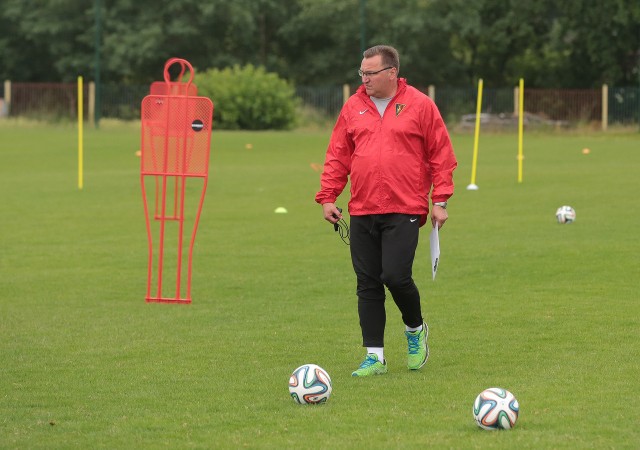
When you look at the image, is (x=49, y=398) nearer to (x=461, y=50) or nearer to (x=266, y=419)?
(x=266, y=419)

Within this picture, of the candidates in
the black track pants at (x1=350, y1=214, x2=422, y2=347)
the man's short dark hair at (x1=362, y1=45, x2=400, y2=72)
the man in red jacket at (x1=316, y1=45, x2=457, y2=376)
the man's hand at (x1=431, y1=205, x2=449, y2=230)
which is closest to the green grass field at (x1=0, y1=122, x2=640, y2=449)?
the black track pants at (x1=350, y1=214, x2=422, y2=347)

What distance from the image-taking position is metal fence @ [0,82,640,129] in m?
52.7

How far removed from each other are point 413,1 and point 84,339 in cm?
5568

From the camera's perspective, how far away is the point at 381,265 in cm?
854

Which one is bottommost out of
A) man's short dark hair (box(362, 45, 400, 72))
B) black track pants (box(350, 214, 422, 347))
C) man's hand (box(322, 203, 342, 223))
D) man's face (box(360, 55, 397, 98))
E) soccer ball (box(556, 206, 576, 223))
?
soccer ball (box(556, 206, 576, 223))

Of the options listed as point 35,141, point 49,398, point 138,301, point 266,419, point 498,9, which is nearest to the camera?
point 266,419

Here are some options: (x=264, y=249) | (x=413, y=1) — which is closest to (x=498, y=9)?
(x=413, y=1)

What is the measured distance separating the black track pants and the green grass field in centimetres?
40

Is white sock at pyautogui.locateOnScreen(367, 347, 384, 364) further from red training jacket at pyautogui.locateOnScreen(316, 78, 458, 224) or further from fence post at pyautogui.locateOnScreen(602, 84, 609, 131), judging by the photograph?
fence post at pyautogui.locateOnScreen(602, 84, 609, 131)

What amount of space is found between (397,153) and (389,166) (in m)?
0.10

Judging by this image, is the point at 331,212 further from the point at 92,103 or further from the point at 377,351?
the point at 92,103

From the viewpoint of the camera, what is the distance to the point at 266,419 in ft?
24.0

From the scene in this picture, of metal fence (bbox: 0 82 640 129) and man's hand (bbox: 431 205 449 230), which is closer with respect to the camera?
man's hand (bbox: 431 205 449 230)

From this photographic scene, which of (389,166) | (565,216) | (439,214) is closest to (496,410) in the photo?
(439,214)
